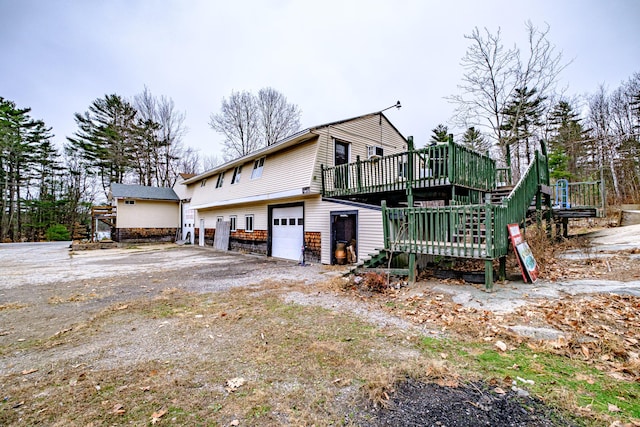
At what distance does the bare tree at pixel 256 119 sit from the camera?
24.5 meters

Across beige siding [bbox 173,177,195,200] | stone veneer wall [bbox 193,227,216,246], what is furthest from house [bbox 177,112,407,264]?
beige siding [bbox 173,177,195,200]

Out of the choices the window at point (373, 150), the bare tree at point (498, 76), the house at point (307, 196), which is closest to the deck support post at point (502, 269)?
the house at point (307, 196)

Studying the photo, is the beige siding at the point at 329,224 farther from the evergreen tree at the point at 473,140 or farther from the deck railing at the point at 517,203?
the evergreen tree at the point at 473,140

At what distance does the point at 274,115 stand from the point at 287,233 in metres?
15.9

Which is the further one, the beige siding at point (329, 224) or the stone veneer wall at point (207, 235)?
the stone veneer wall at point (207, 235)

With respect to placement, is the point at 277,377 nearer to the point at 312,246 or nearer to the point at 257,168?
the point at 312,246

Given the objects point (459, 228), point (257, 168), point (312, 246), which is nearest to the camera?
point (459, 228)

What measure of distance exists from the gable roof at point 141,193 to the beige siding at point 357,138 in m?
17.7

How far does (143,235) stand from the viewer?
21594 mm

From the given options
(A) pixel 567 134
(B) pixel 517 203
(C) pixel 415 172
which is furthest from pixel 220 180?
(A) pixel 567 134

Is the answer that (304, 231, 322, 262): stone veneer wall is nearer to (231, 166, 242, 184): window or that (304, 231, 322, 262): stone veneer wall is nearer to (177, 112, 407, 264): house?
(177, 112, 407, 264): house

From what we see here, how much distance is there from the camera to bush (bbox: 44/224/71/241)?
25.4m

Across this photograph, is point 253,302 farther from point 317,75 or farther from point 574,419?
point 317,75

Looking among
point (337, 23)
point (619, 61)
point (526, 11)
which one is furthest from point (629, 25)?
point (337, 23)
